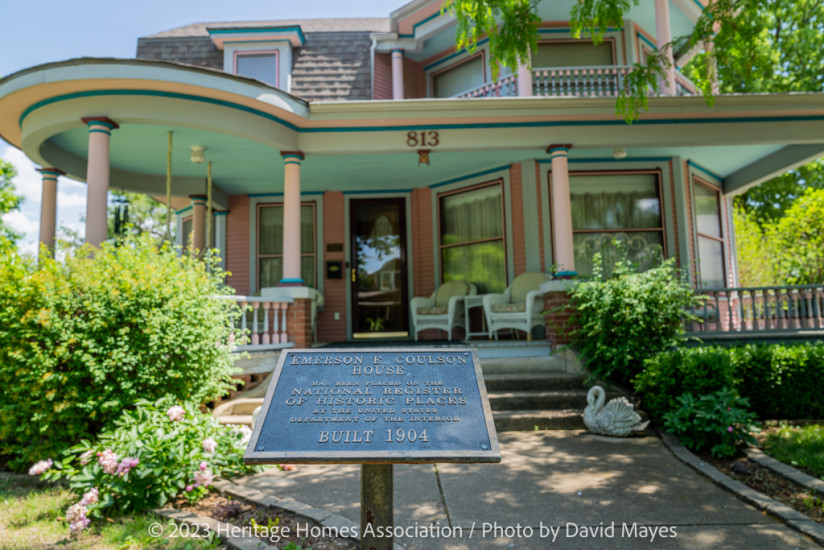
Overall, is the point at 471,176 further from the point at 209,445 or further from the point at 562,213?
the point at 209,445

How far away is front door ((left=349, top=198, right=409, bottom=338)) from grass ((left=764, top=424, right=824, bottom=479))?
20.4 feet

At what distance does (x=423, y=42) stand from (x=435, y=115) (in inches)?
126

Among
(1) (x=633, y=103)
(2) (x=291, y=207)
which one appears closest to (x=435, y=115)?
(2) (x=291, y=207)

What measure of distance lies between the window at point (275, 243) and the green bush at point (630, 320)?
583cm

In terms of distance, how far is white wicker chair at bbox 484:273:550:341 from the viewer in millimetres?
7633

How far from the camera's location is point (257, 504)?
140 inches

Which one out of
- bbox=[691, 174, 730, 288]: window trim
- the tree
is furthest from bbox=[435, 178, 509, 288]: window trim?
the tree

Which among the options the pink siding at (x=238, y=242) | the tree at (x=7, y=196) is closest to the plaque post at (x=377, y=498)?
the pink siding at (x=238, y=242)

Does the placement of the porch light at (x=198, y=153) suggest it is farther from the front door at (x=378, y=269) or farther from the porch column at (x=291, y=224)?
the front door at (x=378, y=269)

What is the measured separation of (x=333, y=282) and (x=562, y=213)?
4.72m

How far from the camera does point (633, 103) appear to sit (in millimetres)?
5309

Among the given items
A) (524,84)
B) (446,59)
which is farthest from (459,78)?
(524,84)

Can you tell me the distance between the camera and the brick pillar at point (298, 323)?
23.7 feet

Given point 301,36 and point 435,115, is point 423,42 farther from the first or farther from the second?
point 435,115
